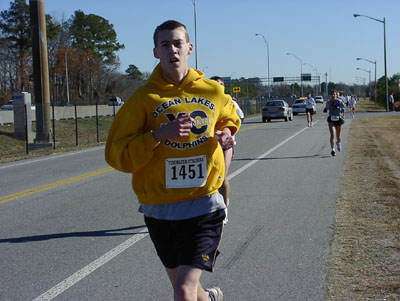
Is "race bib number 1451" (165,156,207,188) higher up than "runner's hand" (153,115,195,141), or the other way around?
"runner's hand" (153,115,195,141)

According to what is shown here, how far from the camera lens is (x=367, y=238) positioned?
6566 mm

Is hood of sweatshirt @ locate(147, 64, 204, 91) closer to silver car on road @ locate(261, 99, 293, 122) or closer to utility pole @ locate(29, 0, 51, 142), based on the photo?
utility pole @ locate(29, 0, 51, 142)

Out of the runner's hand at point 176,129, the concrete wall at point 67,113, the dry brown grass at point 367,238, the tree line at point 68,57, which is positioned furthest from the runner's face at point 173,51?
the tree line at point 68,57

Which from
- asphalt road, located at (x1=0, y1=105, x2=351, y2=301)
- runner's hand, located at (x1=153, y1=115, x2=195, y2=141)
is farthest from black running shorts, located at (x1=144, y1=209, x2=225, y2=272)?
asphalt road, located at (x1=0, y1=105, x2=351, y2=301)

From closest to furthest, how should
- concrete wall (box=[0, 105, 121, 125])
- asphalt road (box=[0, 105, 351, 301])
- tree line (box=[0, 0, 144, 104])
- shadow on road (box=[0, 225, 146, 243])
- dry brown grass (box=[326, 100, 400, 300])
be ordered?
1. dry brown grass (box=[326, 100, 400, 300])
2. asphalt road (box=[0, 105, 351, 301])
3. shadow on road (box=[0, 225, 146, 243])
4. concrete wall (box=[0, 105, 121, 125])
5. tree line (box=[0, 0, 144, 104])

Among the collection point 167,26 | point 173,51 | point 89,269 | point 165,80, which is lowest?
point 89,269

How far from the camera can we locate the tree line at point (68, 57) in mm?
69250

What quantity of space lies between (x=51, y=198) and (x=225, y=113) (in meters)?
7.08

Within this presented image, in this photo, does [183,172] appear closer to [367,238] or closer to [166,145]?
[166,145]

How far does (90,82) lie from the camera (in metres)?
86.2

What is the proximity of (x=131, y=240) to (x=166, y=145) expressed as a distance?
365cm

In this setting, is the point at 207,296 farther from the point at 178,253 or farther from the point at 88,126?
the point at 88,126

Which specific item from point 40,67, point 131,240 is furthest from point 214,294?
point 40,67

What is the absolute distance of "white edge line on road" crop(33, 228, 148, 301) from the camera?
4985mm
